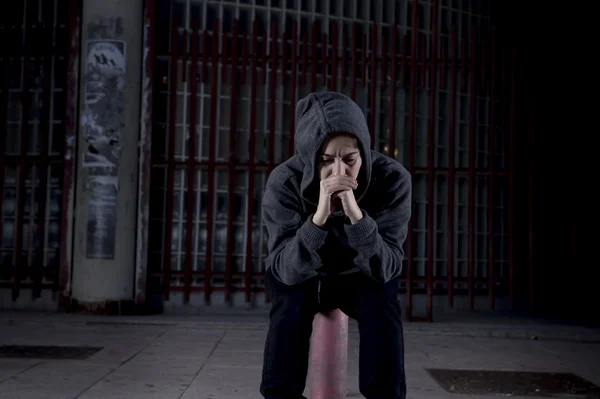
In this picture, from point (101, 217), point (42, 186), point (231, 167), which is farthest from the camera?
point (42, 186)

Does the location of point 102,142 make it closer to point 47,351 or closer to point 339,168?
point 47,351

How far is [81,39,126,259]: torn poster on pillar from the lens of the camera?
25.5 feet

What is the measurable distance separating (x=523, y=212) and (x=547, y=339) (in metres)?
2.80

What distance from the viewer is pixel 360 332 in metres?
2.59

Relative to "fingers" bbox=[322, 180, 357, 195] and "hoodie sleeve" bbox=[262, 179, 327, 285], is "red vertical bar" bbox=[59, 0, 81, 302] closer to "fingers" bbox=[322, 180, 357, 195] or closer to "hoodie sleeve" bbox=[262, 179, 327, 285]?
"hoodie sleeve" bbox=[262, 179, 327, 285]

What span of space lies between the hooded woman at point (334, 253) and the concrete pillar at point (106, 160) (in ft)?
17.6

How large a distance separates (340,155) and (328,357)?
77 centimetres

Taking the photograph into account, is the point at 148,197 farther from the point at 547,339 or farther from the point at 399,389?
the point at 399,389

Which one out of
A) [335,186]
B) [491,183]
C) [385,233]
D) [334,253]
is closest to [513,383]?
[385,233]

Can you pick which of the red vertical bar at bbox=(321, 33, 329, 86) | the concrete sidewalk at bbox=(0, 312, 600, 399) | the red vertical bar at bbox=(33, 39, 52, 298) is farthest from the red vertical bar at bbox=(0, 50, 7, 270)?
the red vertical bar at bbox=(321, 33, 329, 86)

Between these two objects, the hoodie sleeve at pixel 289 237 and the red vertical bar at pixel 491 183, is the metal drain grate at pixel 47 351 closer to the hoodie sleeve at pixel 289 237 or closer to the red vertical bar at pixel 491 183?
the hoodie sleeve at pixel 289 237

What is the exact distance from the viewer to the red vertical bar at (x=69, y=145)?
7914mm

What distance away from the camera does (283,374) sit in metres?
2.54

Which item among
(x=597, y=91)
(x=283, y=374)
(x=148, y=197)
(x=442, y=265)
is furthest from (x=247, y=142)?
(x=283, y=374)
